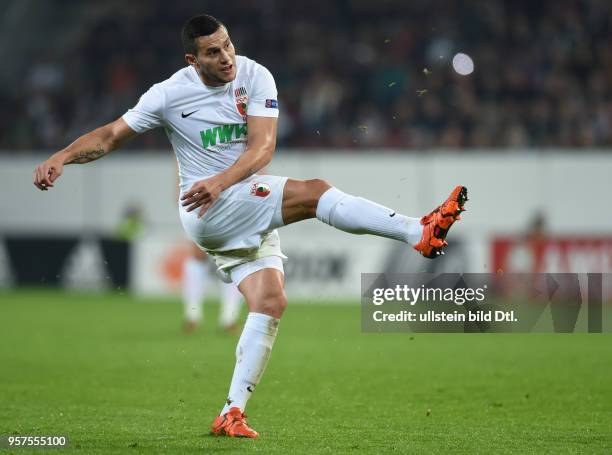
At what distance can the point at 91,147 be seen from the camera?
19.2ft

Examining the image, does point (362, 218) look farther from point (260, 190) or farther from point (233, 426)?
point (233, 426)

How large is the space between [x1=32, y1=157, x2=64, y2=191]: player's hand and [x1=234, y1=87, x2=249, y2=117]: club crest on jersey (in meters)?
1.07

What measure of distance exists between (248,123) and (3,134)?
17616 mm

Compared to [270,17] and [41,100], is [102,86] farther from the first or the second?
[270,17]

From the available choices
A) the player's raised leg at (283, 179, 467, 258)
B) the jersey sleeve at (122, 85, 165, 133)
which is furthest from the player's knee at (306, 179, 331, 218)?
the jersey sleeve at (122, 85, 165, 133)

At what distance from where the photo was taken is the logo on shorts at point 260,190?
236 inches

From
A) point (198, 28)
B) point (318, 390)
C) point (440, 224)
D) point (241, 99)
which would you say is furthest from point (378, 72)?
point (440, 224)

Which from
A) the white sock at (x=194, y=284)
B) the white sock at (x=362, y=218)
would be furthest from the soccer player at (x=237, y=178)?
the white sock at (x=194, y=284)

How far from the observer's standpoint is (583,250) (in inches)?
683

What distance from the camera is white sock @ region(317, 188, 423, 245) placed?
575cm

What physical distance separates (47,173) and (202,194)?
86cm

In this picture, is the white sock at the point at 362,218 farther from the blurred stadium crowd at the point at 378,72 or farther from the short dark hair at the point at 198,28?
the blurred stadium crowd at the point at 378,72

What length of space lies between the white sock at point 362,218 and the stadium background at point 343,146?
7.12 m

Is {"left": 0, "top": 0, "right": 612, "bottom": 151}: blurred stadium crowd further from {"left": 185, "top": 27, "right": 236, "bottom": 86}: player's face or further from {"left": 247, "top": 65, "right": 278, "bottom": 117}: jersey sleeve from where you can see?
{"left": 185, "top": 27, "right": 236, "bottom": 86}: player's face
